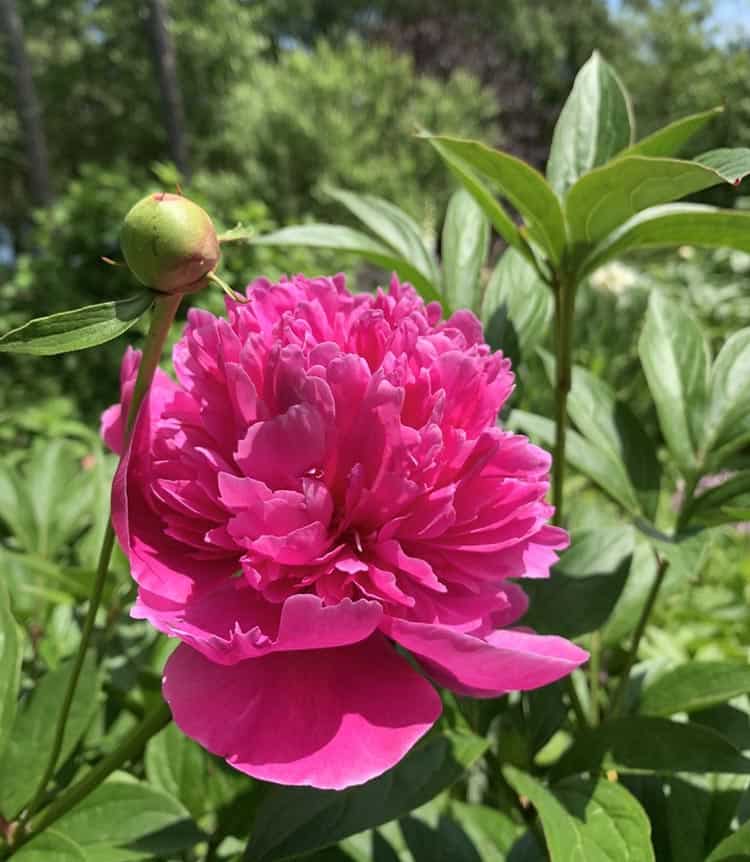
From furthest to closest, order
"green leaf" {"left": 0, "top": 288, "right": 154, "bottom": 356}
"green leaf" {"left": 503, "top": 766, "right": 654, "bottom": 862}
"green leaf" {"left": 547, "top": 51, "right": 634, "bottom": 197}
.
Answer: "green leaf" {"left": 547, "top": 51, "right": 634, "bottom": 197}, "green leaf" {"left": 503, "top": 766, "right": 654, "bottom": 862}, "green leaf" {"left": 0, "top": 288, "right": 154, "bottom": 356}

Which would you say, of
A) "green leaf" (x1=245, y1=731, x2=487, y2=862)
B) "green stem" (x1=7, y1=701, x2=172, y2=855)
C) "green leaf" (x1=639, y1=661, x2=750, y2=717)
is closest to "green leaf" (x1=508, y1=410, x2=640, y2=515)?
"green leaf" (x1=639, y1=661, x2=750, y2=717)

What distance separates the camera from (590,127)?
56 cm

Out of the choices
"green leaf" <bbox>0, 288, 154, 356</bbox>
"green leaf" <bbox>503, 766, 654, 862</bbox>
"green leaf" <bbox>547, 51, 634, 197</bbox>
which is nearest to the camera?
"green leaf" <bbox>0, 288, 154, 356</bbox>

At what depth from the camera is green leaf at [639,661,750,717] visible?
19.5 inches

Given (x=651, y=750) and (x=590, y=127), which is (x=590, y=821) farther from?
(x=590, y=127)

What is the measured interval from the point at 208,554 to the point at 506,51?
41.8ft

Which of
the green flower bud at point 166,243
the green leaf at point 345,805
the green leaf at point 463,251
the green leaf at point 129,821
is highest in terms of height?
the green flower bud at point 166,243

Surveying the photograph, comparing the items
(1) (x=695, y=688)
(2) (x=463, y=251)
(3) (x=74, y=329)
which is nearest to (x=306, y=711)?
(3) (x=74, y=329)

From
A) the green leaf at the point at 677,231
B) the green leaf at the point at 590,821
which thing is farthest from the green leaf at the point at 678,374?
the green leaf at the point at 590,821

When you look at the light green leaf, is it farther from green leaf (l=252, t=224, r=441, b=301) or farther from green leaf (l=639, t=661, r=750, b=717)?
green leaf (l=639, t=661, r=750, b=717)

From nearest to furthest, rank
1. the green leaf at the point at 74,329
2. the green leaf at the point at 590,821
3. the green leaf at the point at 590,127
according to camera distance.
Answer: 1. the green leaf at the point at 74,329
2. the green leaf at the point at 590,821
3. the green leaf at the point at 590,127

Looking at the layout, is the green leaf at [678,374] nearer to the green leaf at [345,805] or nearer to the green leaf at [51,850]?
the green leaf at [345,805]

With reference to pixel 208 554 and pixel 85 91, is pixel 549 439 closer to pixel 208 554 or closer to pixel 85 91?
pixel 208 554

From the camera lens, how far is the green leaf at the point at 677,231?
45cm
